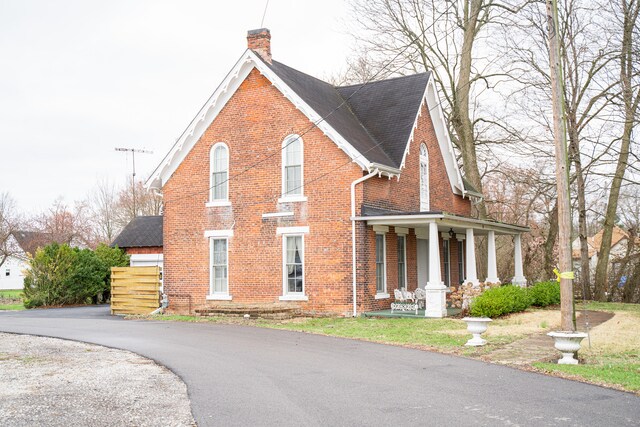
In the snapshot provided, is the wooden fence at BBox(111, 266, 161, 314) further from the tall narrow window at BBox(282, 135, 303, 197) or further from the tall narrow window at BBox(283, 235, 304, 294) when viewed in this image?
the tall narrow window at BBox(282, 135, 303, 197)

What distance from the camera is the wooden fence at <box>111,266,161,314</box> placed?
2594cm

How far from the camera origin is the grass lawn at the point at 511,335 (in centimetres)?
1138

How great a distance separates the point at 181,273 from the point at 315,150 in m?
6.84

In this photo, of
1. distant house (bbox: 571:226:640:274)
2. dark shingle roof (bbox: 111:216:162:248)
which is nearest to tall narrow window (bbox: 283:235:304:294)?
distant house (bbox: 571:226:640:274)

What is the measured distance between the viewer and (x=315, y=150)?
23.0 m

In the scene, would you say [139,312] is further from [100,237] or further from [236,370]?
[100,237]

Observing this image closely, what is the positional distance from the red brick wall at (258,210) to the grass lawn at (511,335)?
1821mm

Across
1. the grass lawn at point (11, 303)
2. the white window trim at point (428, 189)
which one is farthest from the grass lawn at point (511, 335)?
the grass lawn at point (11, 303)

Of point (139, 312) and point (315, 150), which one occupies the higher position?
point (315, 150)

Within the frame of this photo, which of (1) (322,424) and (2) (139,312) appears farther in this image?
(2) (139,312)

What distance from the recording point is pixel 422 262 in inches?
1033

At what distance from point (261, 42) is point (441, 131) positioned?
830 centimetres

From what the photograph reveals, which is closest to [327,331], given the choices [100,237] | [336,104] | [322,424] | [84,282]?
[322,424]

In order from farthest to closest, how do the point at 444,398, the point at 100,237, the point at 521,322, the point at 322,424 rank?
the point at 100,237 < the point at 521,322 < the point at 444,398 < the point at 322,424
